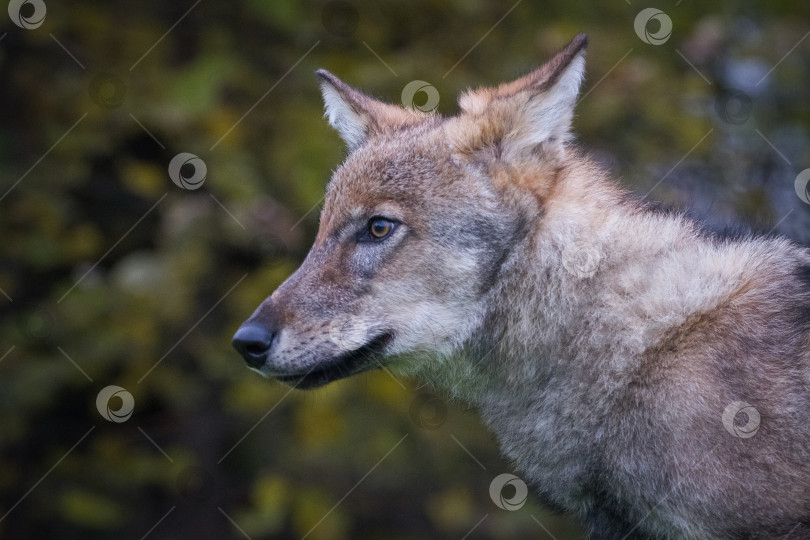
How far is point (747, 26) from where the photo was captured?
8883 mm

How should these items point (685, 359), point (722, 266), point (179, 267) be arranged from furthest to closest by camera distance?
1. point (179, 267)
2. point (722, 266)
3. point (685, 359)

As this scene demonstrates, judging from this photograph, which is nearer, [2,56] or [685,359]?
[685,359]

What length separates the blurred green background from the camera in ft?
27.9

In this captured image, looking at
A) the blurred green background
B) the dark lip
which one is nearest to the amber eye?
the dark lip

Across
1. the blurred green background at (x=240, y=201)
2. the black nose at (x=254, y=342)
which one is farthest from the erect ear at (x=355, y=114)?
the blurred green background at (x=240, y=201)

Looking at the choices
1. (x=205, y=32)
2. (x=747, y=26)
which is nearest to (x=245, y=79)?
(x=205, y=32)

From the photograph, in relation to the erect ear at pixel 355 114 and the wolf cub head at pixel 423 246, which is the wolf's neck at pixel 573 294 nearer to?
the wolf cub head at pixel 423 246

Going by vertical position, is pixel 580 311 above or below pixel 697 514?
above

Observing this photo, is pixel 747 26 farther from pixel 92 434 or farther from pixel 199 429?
pixel 92 434

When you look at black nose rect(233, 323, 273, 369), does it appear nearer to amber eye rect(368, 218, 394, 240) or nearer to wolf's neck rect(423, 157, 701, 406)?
amber eye rect(368, 218, 394, 240)

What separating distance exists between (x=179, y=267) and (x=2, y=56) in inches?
111

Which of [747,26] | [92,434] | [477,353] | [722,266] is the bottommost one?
[92,434]

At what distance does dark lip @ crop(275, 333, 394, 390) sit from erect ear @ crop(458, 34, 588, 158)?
126cm

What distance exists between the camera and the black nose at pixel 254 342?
4.68 meters
